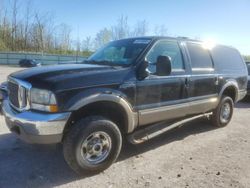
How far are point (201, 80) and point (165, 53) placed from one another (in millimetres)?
1079

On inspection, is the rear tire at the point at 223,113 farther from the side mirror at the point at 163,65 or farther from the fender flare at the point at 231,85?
the side mirror at the point at 163,65

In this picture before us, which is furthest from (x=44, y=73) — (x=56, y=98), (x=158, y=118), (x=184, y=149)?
(x=184, y=149)

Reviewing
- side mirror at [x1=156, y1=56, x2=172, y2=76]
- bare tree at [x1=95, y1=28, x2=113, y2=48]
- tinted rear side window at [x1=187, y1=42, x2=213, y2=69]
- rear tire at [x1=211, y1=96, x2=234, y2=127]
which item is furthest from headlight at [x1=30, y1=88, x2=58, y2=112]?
bare tree at [x1=95, y1=28, x2=113, y2=48]

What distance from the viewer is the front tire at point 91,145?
3371mm

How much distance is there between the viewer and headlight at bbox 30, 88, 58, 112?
10.3 ft

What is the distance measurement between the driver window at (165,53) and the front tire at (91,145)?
1198mm

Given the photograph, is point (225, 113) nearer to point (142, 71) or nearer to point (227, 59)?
point (227, 59)

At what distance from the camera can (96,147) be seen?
3664mm

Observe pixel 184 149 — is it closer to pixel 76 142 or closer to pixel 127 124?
pixel 127 124

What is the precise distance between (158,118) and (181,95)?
2.25 ft

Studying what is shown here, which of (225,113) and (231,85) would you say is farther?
(225,113)

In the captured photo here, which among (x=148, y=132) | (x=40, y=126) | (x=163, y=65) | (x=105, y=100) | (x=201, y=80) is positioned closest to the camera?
(x=40, y=126)

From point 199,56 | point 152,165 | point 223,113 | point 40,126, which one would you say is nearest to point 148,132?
point 152,165

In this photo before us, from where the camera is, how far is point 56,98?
3129 mm
